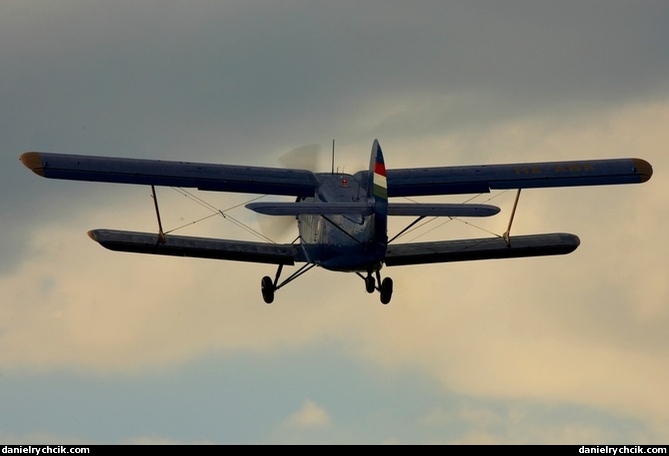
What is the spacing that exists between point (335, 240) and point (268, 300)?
12.2ft

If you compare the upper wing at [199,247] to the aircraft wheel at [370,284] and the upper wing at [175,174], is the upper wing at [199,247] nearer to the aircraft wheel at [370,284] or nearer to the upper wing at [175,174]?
the upper wing at [175,174]

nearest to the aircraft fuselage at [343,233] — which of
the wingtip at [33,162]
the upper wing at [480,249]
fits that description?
the upper wing at [480,249]

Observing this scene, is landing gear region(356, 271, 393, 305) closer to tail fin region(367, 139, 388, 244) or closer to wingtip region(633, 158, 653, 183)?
tail fin region(367, 139, 388, 244)

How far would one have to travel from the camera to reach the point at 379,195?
155 ft

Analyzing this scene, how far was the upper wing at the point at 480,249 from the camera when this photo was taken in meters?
50.8

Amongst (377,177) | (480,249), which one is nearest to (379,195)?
(377,177)

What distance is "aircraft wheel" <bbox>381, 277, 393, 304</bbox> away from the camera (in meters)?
48.8

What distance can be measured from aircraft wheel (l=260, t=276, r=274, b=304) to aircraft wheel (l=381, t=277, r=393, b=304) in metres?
3.71

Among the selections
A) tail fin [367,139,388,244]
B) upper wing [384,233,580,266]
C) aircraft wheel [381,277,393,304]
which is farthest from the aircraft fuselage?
upper wing [384,233,580,266]

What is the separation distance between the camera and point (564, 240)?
51.6 meters

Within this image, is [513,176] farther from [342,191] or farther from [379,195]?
[379,195]
